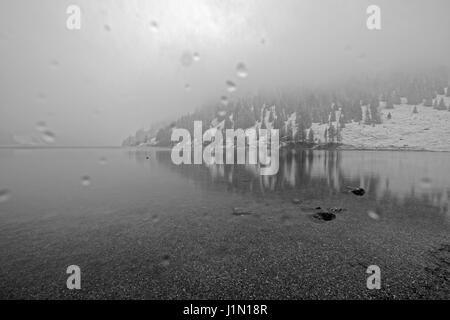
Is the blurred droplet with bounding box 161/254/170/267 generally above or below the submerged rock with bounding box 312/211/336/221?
below

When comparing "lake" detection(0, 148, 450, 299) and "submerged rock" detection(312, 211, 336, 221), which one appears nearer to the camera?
"lake" detection(0, 148, 450, 299)

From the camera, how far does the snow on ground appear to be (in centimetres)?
13634

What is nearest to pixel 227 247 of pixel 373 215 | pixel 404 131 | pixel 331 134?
pixel 373 215

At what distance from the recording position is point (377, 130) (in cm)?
16912

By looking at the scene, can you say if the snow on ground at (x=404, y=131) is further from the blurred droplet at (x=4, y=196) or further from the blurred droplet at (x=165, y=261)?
the blurred droplet at (x=4, y=196)

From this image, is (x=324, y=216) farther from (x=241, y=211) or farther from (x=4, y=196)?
(x=4, y=196)

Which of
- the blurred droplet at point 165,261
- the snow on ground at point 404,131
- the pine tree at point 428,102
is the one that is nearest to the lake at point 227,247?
the blurred droplet at point 165,261

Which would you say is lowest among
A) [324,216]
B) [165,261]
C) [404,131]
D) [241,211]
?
[165,261]

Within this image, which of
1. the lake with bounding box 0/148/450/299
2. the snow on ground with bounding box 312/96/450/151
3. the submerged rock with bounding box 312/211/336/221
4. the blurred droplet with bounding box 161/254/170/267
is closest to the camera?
the lake with bounding box 0/148/450/299

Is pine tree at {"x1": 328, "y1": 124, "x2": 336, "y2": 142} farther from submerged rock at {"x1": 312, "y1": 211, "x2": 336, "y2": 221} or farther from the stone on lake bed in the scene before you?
the stone on lake bed

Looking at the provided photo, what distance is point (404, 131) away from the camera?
158000 mm

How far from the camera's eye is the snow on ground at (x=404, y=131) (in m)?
136

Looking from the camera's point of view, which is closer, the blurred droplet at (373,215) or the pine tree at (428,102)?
the blurred droplet at (373,215)

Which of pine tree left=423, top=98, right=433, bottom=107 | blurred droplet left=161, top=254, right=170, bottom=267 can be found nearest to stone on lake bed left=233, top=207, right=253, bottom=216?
blurred droplet left=161, top=254, right=170, bottom=267
